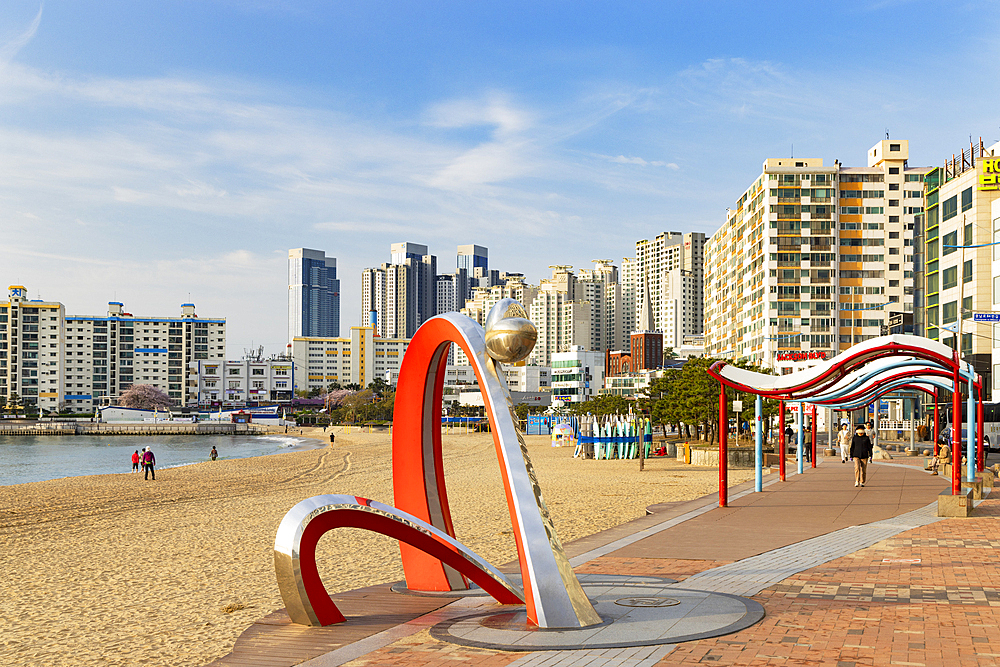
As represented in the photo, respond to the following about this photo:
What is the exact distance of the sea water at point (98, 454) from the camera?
50031mm

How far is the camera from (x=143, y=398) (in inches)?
6058

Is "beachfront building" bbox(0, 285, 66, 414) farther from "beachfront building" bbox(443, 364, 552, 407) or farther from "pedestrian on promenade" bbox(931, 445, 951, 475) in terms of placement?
"pedestrian on promenade" bbox(931, 445, 951, 475)

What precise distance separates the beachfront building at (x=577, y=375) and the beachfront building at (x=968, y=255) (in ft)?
292

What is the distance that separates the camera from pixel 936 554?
11.2 m

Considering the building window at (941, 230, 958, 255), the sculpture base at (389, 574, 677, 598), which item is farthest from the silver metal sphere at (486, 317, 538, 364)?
the building window at (941, 230, 958, 255)

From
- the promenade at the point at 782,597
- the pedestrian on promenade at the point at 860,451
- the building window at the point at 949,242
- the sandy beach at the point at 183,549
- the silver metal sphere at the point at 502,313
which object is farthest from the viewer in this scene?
the building window at the point at 949,242

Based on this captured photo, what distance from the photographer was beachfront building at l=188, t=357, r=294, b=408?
165m

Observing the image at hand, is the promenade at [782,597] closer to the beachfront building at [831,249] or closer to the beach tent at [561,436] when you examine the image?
the beach tent at [561,436]

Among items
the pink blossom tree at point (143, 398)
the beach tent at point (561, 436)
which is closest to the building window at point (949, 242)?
the beach tent at point (561, 436)

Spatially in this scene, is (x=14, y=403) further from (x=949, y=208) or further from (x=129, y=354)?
(x=949, y=208)

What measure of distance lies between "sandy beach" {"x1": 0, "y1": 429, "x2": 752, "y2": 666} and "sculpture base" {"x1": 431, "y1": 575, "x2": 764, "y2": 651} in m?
2.42

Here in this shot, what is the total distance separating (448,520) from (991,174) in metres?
45.9

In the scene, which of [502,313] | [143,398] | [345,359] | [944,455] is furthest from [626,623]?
[345,359]

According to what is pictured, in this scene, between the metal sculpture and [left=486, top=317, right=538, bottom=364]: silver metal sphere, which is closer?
the metal sculpture
